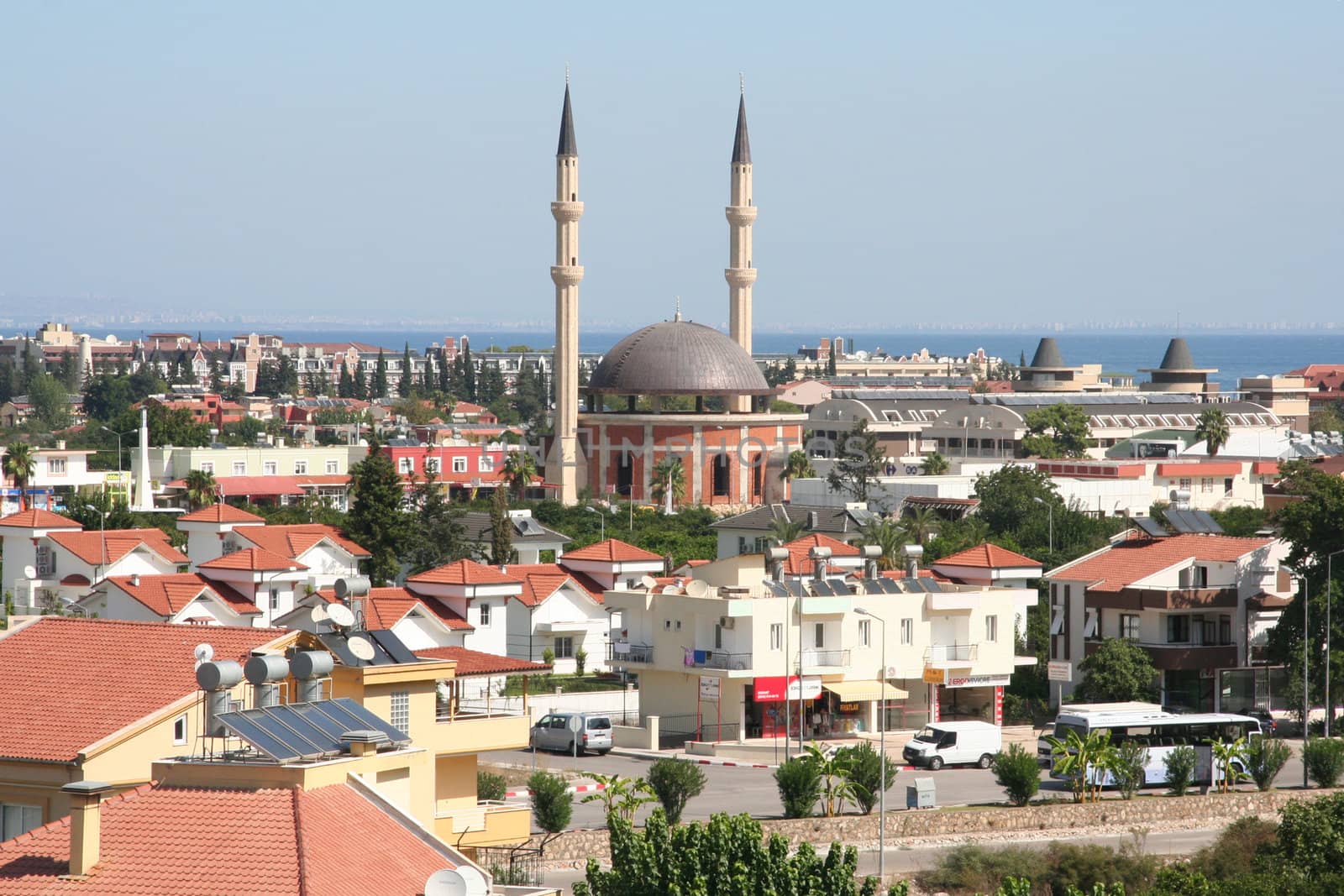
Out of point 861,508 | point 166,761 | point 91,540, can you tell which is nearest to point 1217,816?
point 166,761

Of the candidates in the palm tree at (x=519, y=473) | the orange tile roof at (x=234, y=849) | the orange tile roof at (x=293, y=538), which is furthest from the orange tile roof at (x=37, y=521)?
the orange tile roof at (x=234, y=849)

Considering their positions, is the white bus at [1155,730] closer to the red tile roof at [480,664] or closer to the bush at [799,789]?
the bush at [799,789]

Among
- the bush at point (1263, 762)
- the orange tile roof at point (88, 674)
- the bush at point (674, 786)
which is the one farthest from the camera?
the bush at point (1263, 762)

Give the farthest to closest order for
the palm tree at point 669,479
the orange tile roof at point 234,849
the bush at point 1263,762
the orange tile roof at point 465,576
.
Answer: the palm tree at point 669,479 → the orange tile roof at point 465,576 → the bush at point 1263,762 → the orange tile roof at point 234,849

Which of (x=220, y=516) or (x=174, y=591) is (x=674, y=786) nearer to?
(x=174, y=591)

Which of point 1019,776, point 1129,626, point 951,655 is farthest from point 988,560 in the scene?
point 1019,776

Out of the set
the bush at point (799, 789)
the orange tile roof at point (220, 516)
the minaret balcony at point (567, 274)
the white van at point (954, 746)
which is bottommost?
the white van at point (954, 746)

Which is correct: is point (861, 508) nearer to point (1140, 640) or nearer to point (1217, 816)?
point (1140, 640)
